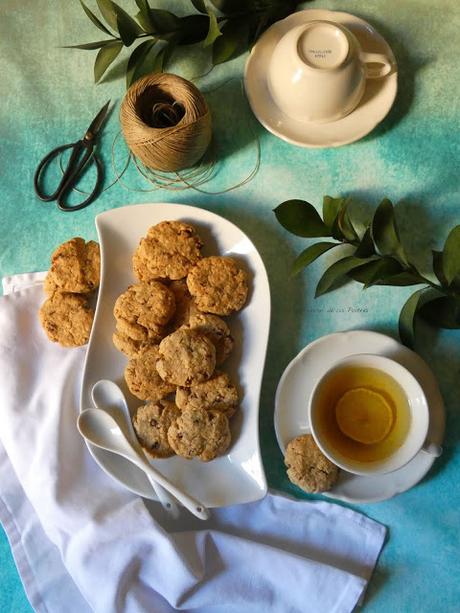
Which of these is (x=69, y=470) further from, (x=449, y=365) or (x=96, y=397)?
(x=449, y=365)

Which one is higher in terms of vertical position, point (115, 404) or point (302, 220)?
point (302, 220)

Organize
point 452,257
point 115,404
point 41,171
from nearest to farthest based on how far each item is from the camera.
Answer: point 452,257 < point 115,404 < point 41,171

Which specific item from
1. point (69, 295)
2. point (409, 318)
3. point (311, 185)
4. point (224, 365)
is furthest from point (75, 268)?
point (409, 318)

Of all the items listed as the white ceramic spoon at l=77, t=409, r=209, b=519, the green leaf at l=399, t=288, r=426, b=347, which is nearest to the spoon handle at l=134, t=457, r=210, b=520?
the white ceramic spoon at l=77, t=409, r=209, b=519

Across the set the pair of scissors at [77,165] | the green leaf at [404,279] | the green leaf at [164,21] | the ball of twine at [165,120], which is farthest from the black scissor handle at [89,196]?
the green leaf at [404,279]

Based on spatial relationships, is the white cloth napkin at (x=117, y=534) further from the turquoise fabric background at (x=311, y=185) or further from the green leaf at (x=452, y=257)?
the green leaf at (x=452, y=257)

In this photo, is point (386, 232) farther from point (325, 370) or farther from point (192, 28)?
point (192, 28)
